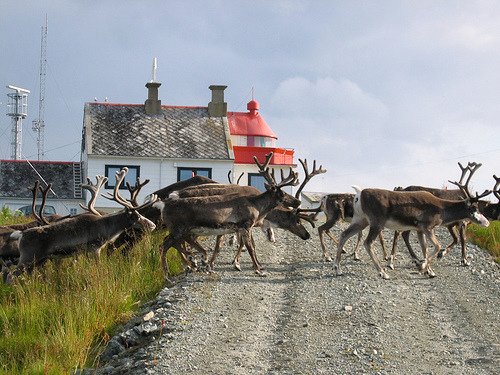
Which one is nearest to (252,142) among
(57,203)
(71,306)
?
(57,203)

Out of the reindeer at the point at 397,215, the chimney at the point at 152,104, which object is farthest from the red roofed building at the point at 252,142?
the reindeer at the point at 397,215

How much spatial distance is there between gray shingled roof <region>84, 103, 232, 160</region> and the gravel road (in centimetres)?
2586

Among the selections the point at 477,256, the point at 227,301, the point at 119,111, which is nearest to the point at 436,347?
the point at 227,301

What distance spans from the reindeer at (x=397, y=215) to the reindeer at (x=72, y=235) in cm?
377

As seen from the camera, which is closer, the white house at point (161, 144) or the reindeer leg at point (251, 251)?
the reindeer leg at point (251, 251)

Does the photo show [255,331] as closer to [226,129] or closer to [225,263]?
[225,263]

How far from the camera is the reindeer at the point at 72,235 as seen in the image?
43.4ft

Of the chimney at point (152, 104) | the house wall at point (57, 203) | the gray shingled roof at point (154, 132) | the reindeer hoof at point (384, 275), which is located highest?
the chimney at point (152, 104)

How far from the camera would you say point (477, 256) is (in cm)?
1636

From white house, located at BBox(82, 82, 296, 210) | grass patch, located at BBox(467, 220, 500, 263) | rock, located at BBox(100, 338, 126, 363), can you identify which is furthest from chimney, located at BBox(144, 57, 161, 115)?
rock, located at BBox(100, 338, 126, 363)

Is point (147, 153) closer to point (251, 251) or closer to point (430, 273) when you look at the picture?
point (251, 251)

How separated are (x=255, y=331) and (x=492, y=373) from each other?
9.82 ft

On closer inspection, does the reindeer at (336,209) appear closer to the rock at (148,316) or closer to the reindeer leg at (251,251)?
the reindeer leg at (251,251)

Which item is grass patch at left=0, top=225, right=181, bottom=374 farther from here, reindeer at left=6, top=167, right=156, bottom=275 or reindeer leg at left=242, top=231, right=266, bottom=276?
reindeer leg at left=242, top=231, right=266, bottom=276
